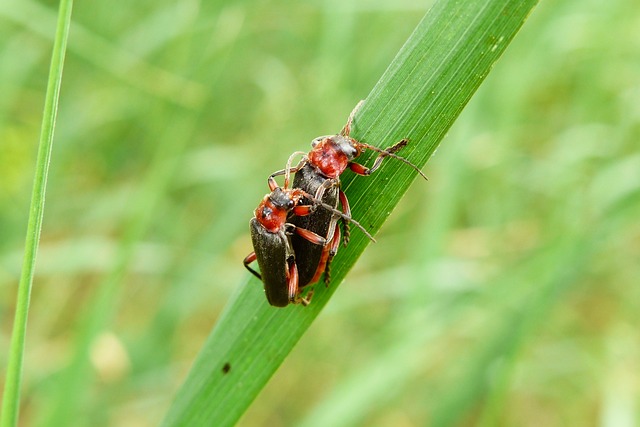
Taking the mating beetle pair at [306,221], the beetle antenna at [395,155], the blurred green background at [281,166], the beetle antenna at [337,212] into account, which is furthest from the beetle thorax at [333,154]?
the blurred green background at [281,166]

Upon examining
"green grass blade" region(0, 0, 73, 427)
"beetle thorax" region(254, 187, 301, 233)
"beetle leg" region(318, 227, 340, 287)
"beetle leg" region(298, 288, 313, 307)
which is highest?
"beetle thorax" region(254, 187, 301, 233)

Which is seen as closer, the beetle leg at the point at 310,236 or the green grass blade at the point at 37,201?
the green grass blade at the point at 37,201

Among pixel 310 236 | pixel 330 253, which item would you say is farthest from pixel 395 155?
pixel 310 236

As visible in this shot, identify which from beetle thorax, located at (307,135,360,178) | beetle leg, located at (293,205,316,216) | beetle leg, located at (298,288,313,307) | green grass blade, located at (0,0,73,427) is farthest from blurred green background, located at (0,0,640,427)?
green grass blade, located at (0,0,73,427)

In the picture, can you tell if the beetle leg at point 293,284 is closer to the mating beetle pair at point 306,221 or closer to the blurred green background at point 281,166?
the mating beetle pair at point 306,221

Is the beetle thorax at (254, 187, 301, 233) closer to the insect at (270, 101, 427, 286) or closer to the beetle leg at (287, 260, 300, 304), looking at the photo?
the insect at (270, 101, 427, 286)

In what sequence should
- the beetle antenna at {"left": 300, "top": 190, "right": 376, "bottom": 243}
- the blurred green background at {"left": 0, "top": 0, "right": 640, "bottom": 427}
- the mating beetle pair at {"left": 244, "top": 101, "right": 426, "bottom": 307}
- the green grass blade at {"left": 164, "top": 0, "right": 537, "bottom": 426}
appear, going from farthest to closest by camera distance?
the blurred green background at {"left": 0, "top": 0, "right": 640, "bottom": 427}
the mating beetle pair at {"left": 244, "top": 101, "right": 426, "bottom": 307}
the beetle antenna at {"left": 300, "top": 190, "right": 376, "bottom": 243}
the green grass blade at {"left": 164, "top": 0, "right": 537, "bottom": 426}
